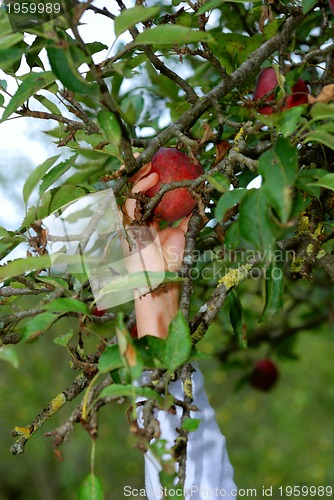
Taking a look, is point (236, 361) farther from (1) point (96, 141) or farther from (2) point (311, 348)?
(2) point (311, 348)

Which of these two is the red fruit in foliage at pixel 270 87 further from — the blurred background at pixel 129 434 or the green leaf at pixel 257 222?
the blurred background at pixel 129 434

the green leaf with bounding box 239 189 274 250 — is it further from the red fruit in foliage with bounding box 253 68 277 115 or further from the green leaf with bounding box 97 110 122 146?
the red fruit in foliage with bounding box 253 68 277 115

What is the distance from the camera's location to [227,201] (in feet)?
1.81

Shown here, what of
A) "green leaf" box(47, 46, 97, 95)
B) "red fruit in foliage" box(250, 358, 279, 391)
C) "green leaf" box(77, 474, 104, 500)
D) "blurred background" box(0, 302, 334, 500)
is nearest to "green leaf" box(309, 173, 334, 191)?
"green leaf" box(47, 46, 97, 95)

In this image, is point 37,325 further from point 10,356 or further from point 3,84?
point 3,84

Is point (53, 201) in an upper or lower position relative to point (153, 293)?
upper

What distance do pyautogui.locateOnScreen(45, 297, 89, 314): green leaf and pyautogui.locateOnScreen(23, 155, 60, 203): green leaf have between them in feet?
0.67

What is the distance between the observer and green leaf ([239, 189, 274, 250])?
0.53 m

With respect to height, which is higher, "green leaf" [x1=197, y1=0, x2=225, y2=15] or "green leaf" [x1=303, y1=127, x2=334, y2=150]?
"green leaf" [x1=197, y1=0, x2=225, y2=15]

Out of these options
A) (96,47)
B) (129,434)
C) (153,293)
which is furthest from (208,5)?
(129,434)

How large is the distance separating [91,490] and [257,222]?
256 mm

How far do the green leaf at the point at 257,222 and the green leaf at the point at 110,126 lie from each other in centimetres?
12

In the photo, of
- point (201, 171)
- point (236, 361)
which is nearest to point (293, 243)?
point (201, 171)

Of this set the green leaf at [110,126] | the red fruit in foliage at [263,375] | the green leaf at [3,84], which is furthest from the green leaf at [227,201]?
the red fruit in foliage at [263,375]
